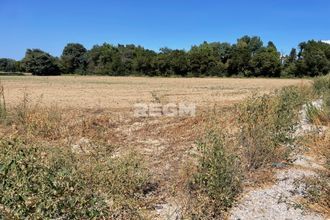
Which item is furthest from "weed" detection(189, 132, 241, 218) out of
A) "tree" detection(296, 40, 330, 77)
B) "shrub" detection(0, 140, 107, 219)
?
"tree" detection(296, 40, 330, 77)

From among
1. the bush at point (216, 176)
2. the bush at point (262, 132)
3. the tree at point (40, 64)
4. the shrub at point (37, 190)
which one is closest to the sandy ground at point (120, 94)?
the bush at point (262, 132)

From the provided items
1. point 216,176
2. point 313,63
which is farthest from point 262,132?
point 313,63

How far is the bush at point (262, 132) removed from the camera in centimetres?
592

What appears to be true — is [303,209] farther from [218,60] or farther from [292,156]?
[218,60]

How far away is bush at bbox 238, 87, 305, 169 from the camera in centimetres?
592

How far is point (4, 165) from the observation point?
3031 mm

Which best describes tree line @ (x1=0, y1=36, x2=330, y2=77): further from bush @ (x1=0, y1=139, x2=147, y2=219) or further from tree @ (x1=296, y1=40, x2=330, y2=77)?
bush @ (x1=0, y1=139, x2=147, y2=219)

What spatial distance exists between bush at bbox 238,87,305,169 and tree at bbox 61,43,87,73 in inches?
3517

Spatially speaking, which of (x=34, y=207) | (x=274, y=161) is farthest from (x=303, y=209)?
(x=34, y=207)

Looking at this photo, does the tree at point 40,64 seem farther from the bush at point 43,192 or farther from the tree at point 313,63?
the bush at point 43,192

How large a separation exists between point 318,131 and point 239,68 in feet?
265

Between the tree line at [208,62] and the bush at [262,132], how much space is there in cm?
7910

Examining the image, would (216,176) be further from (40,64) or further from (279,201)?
(40,64)

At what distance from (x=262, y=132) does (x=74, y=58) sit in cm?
9718
